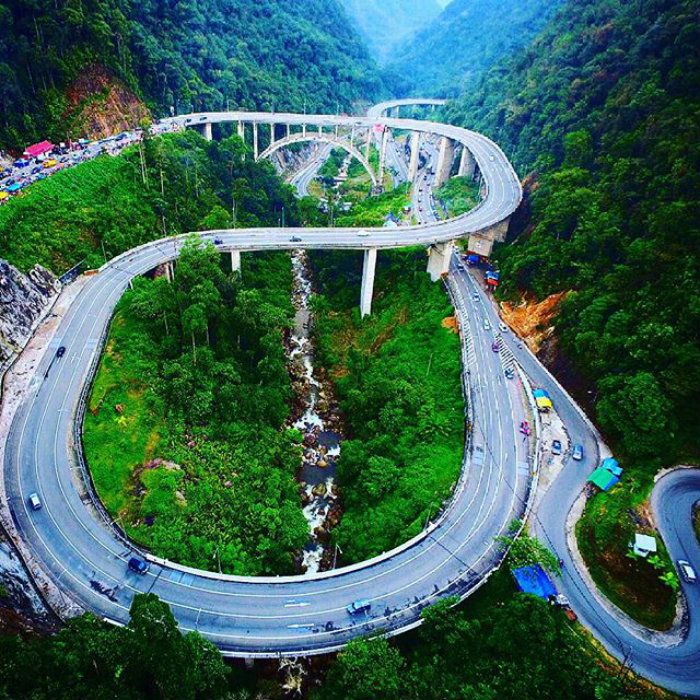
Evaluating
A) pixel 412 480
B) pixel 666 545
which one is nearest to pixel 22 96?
pixel 412 480

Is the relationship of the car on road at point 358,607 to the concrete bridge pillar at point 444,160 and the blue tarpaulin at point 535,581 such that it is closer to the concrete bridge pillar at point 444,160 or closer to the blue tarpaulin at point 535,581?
the blue tarpaulin at point 535,581

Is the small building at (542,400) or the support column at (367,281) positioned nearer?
the small building at (542,400)

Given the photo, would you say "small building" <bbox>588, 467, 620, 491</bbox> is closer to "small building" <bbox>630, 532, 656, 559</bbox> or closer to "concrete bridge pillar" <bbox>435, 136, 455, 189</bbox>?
"small building" <bbox>630, 532, 656, 559</bbox>

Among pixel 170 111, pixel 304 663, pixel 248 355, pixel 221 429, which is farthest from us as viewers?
pixel 170 111

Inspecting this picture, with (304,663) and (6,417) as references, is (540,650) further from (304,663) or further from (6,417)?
(6,417)

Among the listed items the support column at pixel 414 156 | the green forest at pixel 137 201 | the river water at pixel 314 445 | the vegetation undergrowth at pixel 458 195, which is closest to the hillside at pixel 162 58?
the green forest at pixel 137 201

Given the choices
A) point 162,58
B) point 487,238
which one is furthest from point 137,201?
point 487,238

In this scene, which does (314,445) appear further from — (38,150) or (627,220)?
(38,150)

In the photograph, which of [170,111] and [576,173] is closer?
[576,173]
